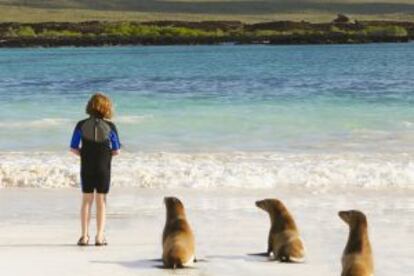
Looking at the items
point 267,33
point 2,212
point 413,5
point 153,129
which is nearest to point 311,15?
point 413,5

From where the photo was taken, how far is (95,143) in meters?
10.5

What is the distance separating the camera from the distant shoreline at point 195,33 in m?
117

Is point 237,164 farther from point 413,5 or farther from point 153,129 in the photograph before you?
point 413,5

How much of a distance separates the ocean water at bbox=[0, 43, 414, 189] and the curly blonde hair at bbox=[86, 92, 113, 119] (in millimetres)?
5294

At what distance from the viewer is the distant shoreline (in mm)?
116625

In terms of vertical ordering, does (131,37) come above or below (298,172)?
below

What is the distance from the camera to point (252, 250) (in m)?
10.7

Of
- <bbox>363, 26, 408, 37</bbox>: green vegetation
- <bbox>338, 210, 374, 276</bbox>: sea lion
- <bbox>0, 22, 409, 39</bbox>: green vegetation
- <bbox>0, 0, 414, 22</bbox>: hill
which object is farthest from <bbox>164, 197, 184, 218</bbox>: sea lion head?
<bbox>0, 0, 414, 22</bbox>: hill

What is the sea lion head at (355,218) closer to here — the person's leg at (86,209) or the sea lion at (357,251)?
the sea lion at (357,251)

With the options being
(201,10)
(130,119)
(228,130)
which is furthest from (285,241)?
(201,10)

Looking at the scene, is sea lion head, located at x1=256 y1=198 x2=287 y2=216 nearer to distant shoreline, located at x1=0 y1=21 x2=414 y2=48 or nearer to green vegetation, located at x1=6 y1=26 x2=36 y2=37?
distant shoreline, located at x1=0 y1=21 x2=414 y2=48

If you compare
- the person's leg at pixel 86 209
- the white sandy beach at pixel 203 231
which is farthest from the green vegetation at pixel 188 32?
the person's leg at pixel 86 209

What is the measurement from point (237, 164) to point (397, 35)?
10439 cm

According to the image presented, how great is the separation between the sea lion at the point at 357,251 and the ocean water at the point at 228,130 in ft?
19.9
